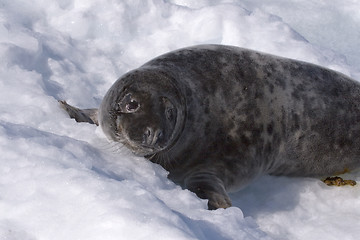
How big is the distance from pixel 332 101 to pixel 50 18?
2.96 meters

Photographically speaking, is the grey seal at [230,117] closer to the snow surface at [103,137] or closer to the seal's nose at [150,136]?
the seal's nose at [150,136]

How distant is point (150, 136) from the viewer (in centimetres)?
332

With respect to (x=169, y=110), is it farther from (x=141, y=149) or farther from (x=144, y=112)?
(x=141, y=149)

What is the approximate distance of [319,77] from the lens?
4.40 m

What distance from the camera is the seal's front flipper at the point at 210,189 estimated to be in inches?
129

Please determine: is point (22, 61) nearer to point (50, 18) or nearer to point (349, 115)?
point (50, 18)

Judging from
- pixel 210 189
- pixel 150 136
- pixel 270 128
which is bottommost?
pixel 210 189

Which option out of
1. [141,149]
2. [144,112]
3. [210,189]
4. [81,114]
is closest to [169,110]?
[144,112]

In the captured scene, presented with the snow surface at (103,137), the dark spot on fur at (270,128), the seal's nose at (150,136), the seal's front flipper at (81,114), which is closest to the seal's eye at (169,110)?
the seal's nose at (150,136)

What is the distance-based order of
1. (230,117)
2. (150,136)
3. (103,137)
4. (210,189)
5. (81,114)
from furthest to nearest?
(81,114) → (230,117) → (103,137) → (210,189) → (150,136)

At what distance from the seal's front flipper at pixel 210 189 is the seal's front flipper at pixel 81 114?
2.80 feet

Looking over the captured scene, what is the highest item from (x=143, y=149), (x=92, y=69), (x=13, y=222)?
(x=13, y=222)

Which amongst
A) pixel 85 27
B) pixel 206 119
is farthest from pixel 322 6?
pixel 206 119

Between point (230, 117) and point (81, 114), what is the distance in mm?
1043
